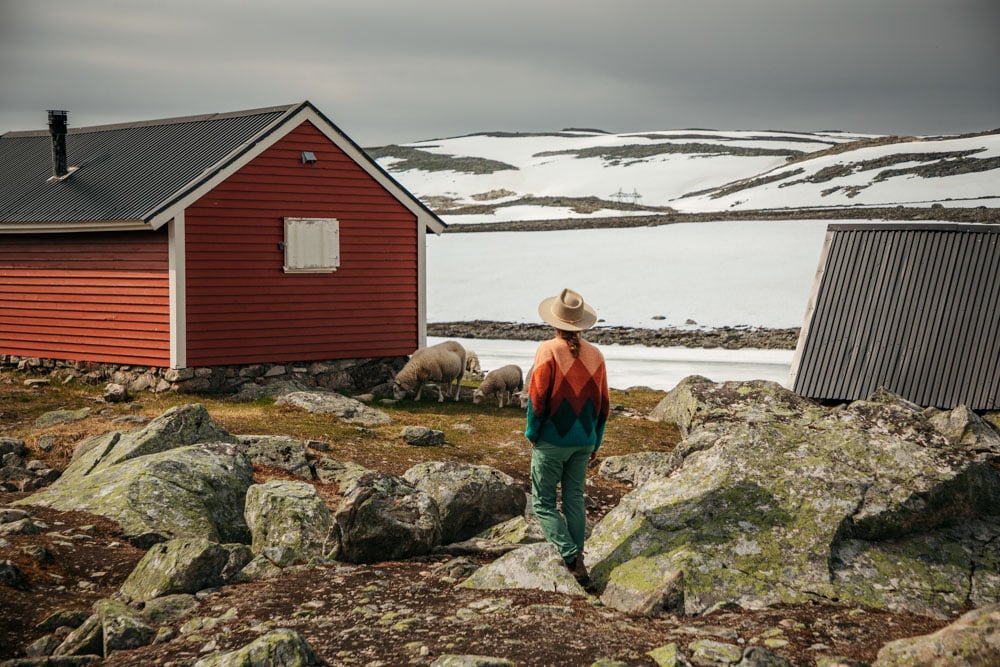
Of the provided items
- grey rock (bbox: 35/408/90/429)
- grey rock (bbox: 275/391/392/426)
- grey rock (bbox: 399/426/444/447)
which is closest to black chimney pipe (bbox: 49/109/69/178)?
grey rock (bbox: 35/408/90/429)

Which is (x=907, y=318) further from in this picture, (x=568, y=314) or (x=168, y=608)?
(x=168, y=608)

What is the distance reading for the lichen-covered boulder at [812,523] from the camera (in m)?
7.29

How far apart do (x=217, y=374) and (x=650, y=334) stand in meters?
20.1

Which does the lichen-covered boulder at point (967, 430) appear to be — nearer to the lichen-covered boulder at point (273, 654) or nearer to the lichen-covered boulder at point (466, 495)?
the lichen-covered boulder at point (466, 495)

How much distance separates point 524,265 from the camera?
50.0 meters

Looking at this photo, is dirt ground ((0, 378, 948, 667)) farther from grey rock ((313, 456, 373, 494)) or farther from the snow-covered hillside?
the snow-covered hillside

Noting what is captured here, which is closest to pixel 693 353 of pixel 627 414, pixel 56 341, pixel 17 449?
pixel 627 414

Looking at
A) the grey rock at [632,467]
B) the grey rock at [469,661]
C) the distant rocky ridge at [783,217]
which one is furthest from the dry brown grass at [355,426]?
the distant rocky ridge at [783,217]

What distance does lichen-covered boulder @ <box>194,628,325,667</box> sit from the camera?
20.2 feet

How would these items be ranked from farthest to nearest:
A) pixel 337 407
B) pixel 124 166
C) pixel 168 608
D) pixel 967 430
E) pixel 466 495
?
pixel 124 166
pixel 337 407
pixel 967 430
pixel 466 495
pixel 168 608

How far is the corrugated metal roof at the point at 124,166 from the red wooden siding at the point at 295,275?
0.80m

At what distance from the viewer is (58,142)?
915 inches

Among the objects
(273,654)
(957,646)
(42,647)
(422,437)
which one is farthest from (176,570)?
(422,437)

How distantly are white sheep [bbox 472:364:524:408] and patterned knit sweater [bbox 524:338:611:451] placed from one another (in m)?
12.5
